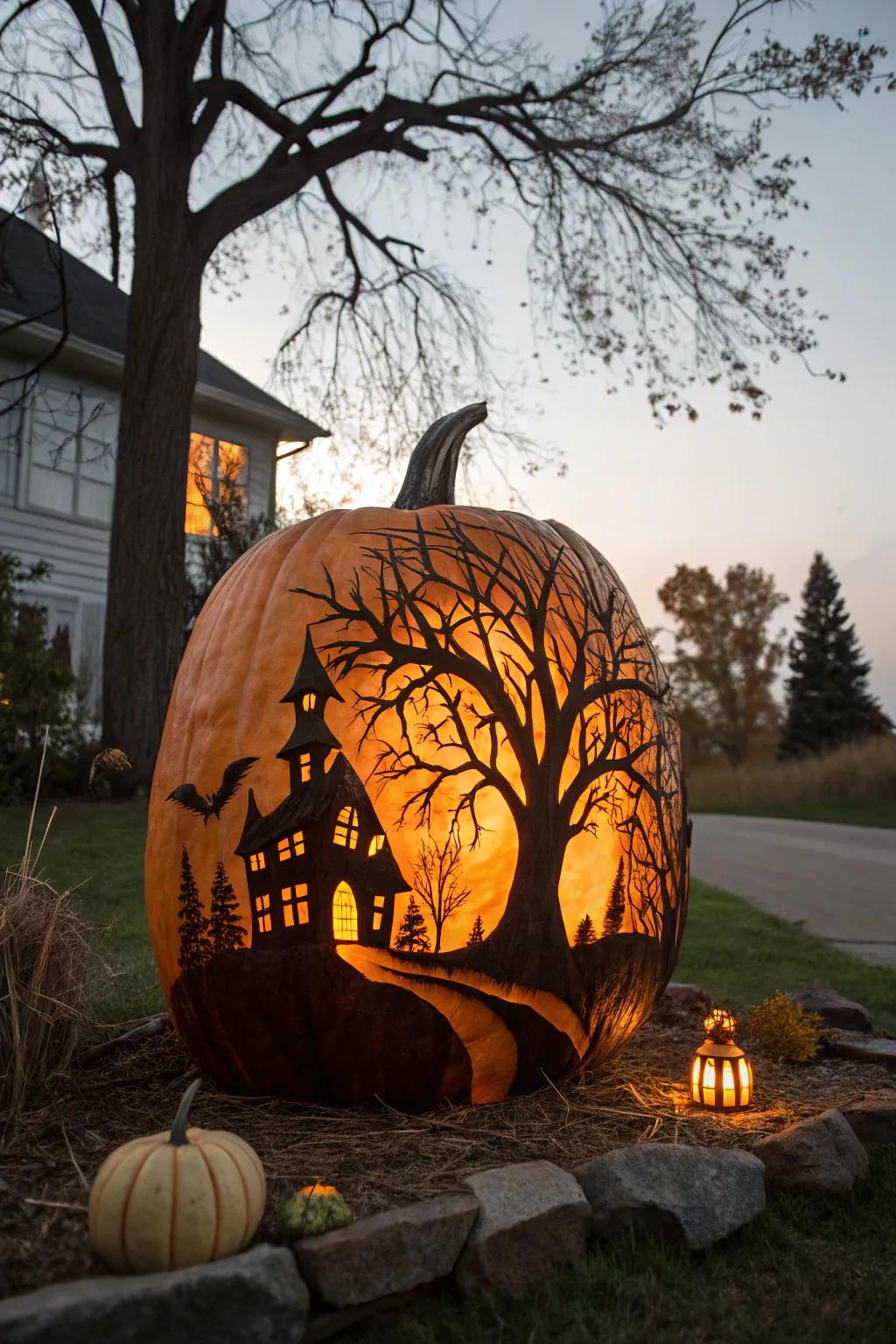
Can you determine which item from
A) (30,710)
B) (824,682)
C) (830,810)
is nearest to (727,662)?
(824,682)

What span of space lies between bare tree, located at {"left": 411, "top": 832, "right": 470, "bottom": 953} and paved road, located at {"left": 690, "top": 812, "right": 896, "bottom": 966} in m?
4.88

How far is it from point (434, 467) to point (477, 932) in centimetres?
166

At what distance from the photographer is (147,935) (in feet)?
21.9

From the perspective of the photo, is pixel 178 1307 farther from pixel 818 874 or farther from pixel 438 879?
pixel 818 874

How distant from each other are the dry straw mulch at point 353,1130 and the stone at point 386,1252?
0.14 meters

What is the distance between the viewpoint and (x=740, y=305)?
12.5 metres

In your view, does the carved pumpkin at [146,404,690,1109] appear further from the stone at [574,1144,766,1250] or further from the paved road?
the paved road

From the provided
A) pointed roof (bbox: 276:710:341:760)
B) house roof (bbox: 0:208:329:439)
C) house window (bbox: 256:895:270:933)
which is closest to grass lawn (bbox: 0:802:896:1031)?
house window (bbox: 256:895:270:933)

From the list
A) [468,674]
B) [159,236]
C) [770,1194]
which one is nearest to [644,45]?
[159,236]

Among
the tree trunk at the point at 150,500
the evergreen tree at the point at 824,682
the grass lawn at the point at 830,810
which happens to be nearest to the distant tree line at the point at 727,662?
the evergreen tree at the point at 824,682

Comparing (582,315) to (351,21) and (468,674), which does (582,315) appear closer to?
(351,21)

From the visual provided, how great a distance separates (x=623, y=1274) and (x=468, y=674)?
5.08ft

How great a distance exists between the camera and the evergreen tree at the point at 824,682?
124 ft

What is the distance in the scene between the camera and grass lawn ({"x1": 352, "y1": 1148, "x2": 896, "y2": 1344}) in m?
2.33
